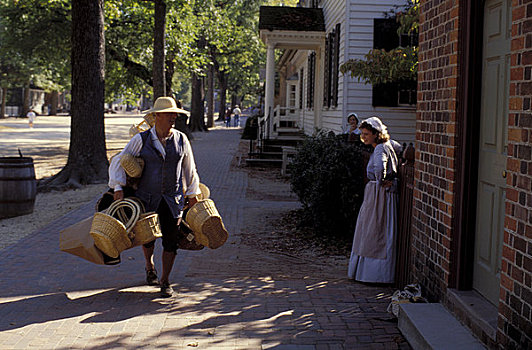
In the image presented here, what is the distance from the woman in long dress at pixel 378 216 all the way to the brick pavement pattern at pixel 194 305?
219 mm

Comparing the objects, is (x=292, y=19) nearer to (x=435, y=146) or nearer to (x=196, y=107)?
(x=435, y=146)

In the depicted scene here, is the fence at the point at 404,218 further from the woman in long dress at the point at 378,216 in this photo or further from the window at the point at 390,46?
the window at the point at 390,46

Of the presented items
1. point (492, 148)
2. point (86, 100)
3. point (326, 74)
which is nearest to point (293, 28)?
point (326, 74)

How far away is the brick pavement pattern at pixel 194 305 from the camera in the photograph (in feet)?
17.2

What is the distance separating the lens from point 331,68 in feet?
59.3

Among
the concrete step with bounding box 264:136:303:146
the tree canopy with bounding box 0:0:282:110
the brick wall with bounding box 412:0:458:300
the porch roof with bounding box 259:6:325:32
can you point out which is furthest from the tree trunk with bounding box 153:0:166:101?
the brick wall with bounding box 412:0:458:300

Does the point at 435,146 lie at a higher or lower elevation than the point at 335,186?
higher

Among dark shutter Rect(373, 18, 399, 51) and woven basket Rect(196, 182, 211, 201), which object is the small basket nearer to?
woven basket Rect(196, 182, 211, 201)

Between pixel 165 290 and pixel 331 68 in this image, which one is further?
pixel 331 68

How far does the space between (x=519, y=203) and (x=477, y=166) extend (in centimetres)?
112

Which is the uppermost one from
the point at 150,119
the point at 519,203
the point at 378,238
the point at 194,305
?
the point at 150,119

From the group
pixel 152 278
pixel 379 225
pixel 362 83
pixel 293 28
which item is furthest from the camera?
pixel 293 28

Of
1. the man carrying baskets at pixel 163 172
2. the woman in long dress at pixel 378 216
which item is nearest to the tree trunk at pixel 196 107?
the woman in long dress at pixel 378 216

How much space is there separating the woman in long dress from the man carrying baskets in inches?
77.2
